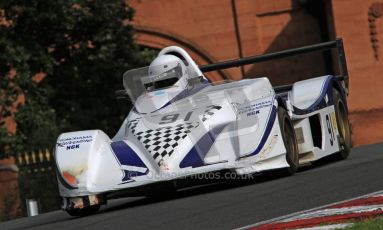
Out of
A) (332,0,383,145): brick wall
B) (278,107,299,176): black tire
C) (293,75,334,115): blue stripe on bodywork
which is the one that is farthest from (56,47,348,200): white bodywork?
(332,0,383,145): brick wall

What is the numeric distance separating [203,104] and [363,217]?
15.0 ft

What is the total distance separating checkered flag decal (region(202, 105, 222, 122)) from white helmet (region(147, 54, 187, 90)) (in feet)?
4.21

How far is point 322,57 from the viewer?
35031 millimetres

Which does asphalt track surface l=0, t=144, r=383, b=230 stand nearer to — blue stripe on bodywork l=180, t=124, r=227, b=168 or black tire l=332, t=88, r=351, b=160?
blue stripe on bodywork l=180, t=124, r=227, b=168

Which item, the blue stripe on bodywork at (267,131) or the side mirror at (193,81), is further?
the side mirror at (193,81)

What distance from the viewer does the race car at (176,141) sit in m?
11.6

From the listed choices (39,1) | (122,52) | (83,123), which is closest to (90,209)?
(39,1)

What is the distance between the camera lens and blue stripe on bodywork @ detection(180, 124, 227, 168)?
37.9 ft

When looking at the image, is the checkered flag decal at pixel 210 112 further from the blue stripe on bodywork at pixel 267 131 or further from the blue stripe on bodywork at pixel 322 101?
the blue stripe on bodywork at pixel 322 101

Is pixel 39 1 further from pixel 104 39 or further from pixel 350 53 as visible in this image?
pixel 350 53

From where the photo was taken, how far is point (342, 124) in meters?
15.2

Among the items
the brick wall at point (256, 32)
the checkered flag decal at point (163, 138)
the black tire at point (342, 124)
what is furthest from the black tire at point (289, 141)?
the brick wall at point (256, 32)

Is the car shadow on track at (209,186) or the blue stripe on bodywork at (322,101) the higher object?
the blue stripe on bodywork at (322,101)

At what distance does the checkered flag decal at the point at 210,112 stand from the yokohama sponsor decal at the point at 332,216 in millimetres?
3131
